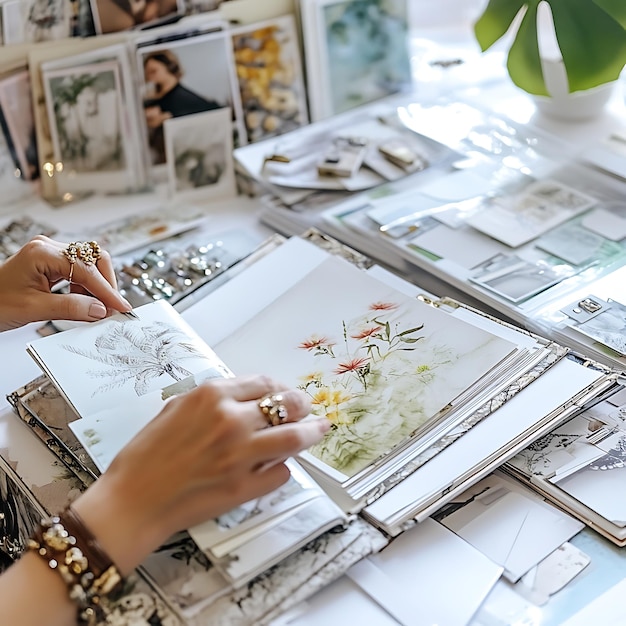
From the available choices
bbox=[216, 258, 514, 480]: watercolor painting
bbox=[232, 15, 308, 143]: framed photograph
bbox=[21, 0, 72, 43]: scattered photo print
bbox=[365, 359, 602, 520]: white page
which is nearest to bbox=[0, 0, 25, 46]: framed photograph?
bbox=[21, 0, 72, 43]: scattered photo print

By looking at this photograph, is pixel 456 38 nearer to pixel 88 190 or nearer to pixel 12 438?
pixel 88 190

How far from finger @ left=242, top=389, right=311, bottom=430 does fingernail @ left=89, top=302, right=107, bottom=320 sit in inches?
9.6

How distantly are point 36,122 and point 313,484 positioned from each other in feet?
2.33

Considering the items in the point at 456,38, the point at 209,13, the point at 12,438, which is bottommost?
the point at 12,438

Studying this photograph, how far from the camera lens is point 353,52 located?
51.8 inches

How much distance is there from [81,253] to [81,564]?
359 millimetres

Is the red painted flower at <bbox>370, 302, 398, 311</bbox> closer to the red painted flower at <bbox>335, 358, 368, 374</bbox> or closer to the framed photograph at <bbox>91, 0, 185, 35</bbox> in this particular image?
the red painted flower at <bbox>335, 358, 368, 374</bbox>

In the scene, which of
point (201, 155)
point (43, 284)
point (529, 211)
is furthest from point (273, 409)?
point (201, 155)

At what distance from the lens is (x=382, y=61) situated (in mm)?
1352

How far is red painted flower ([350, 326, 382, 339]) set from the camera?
0.86 m

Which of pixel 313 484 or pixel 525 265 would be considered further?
pixel 525 265

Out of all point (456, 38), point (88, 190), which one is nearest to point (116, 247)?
point (88, 190)

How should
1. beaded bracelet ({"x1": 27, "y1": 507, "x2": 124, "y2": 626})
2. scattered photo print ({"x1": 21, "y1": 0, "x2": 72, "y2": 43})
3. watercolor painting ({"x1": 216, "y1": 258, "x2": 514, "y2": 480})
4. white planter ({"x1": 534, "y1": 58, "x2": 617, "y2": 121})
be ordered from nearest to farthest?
beaded bracelet ({"x1": 27, "y1": 507, "x2": 124, "y2": 626})
watercolor painting ({"x1": 216, "y1": 258, "x2": 514, "y2": 480})
scattered photo print ({"x1": 21, "y1": 0, "x2": 72, "y2": 43})
white planter ({"x1": 534, "y1": 58, "x2": 617, "y2": 121})

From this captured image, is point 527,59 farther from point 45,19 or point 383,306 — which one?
point 45,19
